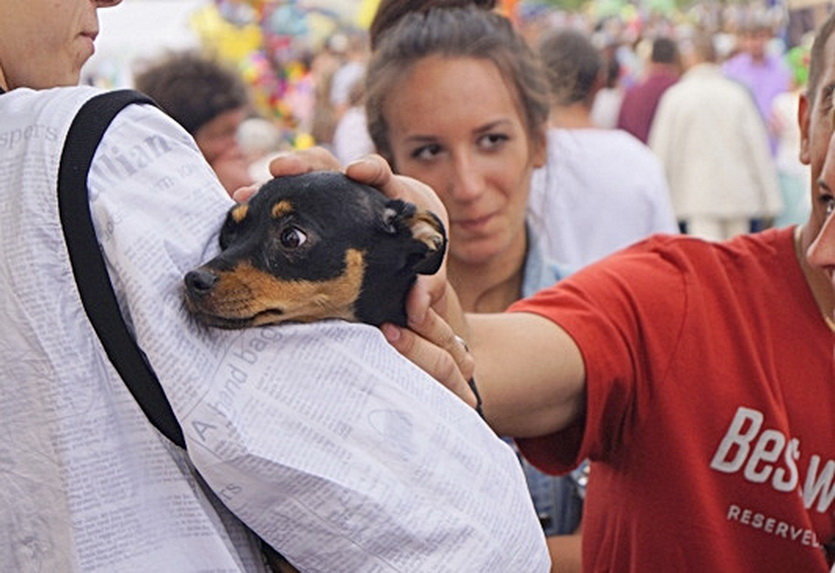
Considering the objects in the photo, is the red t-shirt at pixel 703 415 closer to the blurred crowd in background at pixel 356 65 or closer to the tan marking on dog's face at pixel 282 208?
the tan marking on dog's face at pixel 282 208

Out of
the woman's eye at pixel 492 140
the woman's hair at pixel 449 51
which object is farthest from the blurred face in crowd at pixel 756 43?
the woman's eye at pixel 492 140

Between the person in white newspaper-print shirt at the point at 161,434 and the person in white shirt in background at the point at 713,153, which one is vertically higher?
the person in white newspaper-print shirt at the point at 161,434

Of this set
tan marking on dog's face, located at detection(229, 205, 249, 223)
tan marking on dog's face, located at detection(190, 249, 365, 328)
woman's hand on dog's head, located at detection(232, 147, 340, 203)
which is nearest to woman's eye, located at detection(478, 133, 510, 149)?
woman's hand on dog's head, located at detection(232, 147, 340, 203)

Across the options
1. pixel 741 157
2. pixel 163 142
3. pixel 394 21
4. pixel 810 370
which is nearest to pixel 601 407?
pixel 810 370

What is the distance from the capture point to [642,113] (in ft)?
33.9

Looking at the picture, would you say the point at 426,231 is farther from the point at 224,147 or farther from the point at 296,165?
the point at 224,147

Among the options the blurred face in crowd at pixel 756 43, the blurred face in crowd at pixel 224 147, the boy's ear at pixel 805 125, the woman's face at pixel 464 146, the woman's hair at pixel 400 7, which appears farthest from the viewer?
the blurred face in crowd at pixel 756 43

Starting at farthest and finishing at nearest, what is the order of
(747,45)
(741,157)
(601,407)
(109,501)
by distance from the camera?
(747,45) → (741,157) → (601,407) → (109,501)

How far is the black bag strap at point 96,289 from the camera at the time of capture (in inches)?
48.3

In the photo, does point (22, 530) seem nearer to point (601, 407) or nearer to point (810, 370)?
point (601, 407)

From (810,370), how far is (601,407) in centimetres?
35

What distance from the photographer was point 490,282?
3.07 m

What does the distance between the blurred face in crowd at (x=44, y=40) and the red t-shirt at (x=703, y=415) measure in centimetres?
93

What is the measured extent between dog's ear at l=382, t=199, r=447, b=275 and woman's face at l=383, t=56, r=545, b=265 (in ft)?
4.25
